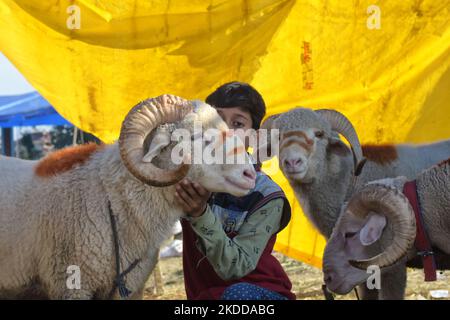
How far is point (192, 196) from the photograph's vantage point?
10.0ft

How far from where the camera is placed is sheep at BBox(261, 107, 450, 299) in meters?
5.07

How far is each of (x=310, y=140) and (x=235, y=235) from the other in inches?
78.3

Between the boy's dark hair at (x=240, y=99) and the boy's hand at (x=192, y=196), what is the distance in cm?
68

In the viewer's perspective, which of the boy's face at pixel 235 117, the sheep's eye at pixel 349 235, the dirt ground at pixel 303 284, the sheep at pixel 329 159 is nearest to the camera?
the boy's face at pixel 235 117

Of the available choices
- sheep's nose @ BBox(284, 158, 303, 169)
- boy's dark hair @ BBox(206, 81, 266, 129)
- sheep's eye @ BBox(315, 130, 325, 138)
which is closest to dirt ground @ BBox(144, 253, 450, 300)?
sheep's eye @ BBox(315, 130, 325, 138)

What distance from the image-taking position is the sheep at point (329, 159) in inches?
200

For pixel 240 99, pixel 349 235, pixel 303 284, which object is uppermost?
pixel 240 99

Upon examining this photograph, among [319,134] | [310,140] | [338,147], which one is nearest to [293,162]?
[310,140]

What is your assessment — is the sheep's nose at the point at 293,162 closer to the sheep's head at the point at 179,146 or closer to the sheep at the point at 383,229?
the sheep at the point at 383,229

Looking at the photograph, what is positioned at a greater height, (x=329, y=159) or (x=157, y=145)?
(x=157, y=145)

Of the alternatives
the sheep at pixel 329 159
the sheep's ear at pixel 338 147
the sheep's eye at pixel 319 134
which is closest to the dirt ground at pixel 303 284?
the sheep at pixel 329 159

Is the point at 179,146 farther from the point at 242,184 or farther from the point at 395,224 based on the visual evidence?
the point at 395,224

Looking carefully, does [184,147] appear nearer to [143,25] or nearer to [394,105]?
[143,25]
